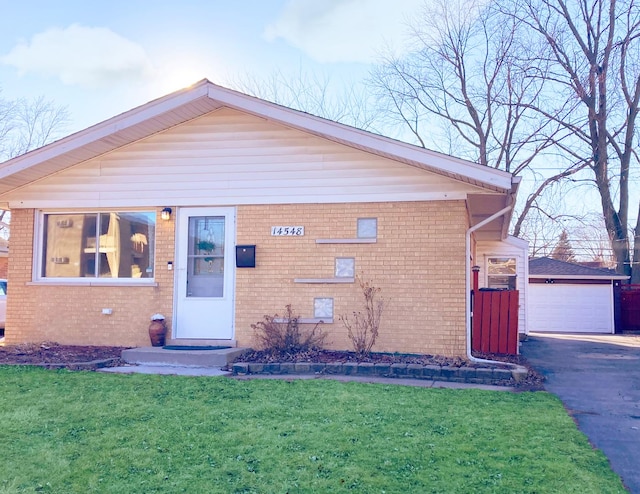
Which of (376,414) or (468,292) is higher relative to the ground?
(468,292)

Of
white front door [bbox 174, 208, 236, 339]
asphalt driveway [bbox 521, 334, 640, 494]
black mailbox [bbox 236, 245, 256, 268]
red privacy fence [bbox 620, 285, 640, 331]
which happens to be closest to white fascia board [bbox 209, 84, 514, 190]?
white front door [bbox 174, 208, 236, 339]

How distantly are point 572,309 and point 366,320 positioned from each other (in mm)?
14611

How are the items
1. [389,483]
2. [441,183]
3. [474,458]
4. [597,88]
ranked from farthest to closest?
[597,88] < [441,183] < [474,458] < [389,483]

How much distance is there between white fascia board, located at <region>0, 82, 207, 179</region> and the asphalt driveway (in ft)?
22.0

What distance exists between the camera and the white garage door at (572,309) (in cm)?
2103

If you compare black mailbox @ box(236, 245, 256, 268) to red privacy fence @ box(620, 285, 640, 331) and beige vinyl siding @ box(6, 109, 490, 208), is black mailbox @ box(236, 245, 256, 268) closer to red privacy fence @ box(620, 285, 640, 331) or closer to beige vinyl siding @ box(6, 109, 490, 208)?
beige vinyl siding @ box(6, 109, 490, 208)

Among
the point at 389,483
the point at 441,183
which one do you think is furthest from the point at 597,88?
the point at 389,483

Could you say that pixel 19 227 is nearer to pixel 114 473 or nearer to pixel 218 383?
pixel 218 383

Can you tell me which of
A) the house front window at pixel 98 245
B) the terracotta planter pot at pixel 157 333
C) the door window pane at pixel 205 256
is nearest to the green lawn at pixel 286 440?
the terracotta planter pot at pixel 157 333

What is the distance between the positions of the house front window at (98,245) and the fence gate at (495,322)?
5.70 meters

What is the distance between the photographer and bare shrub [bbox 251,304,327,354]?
916 centimetres

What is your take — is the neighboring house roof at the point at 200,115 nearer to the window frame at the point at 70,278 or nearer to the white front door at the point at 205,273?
the window frame at the point at 70,278

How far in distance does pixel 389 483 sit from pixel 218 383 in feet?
11.9

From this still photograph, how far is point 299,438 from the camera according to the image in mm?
4906
